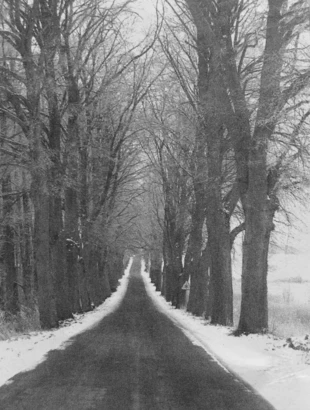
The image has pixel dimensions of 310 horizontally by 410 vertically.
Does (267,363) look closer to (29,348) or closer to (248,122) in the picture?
(29,348)

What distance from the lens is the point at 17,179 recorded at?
24109mm

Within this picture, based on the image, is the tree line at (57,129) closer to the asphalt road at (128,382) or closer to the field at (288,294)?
the asphalt road at (128,382)

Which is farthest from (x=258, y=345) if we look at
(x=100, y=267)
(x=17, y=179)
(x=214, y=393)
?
(x=100, y=267)

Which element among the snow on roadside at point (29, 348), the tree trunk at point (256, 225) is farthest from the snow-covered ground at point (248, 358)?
the tree trunk at point (256, 225)

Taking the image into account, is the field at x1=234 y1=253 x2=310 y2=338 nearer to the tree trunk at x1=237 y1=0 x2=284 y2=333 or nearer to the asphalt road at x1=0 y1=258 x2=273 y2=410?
the tree trunk at x1=237 y1=0 x2=284 y2=333

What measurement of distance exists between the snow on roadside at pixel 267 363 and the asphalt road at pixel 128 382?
26 cm

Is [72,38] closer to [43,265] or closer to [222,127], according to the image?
[222,127]

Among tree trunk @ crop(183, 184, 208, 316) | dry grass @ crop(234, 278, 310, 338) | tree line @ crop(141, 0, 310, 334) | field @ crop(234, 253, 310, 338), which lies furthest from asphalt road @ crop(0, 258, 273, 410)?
tree trunk @ crop(183, 184, 208, 316)

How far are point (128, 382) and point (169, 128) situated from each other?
14.4m

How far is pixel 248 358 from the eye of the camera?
10000mm

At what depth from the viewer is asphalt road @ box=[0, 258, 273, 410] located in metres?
6.22

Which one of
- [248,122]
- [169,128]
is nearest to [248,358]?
[248,122]

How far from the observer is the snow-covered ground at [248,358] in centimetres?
693

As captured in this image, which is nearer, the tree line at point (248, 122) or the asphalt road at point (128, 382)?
the asphalt road at point (128, 382)
